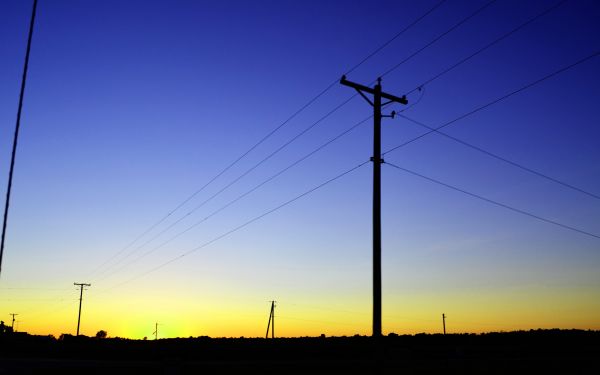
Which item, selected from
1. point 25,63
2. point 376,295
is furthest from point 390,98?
point 25,63

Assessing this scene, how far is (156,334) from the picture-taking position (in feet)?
435

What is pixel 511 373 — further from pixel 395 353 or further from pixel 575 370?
pixel 395 353

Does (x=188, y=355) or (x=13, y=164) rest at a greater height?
(x=13, y=164)

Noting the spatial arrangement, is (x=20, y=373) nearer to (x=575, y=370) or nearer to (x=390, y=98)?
(x=390, y=98)

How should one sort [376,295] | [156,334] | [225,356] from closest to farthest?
1. [376,295]
2. [225,356]
3. [156,334]

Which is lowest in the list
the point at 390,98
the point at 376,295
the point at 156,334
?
the point at 156,334

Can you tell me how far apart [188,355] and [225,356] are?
3.71 metres

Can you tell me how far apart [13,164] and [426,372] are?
19.0m

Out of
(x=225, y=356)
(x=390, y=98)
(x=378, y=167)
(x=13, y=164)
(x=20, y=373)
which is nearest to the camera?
(x=13, y=164)

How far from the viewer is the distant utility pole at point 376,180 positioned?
1462 centimetres

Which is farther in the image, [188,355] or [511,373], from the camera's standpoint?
[188,355]

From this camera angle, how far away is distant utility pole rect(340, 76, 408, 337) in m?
14.6

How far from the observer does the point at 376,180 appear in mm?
15727

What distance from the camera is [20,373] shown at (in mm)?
24469
